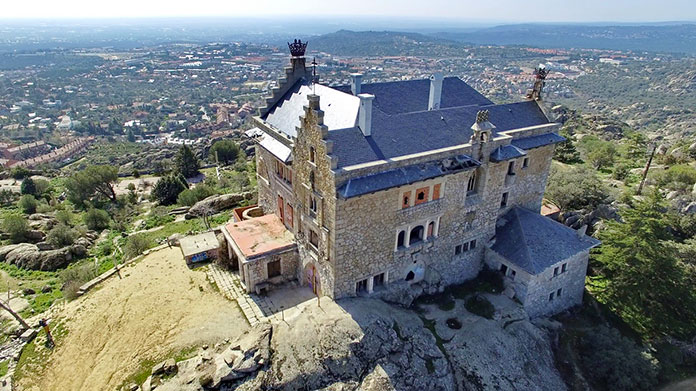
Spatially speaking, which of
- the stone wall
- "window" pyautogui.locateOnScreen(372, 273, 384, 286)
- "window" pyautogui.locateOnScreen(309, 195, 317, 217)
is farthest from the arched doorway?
"window" pyautogui.locateOnScreen(309, 195, 317, 217)

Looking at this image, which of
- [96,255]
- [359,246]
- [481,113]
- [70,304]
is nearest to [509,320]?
[359,246]

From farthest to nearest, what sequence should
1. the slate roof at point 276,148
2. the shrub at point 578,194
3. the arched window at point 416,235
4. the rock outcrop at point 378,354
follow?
the shrub at point 578,194
the slate roof at point 276,148
the arched window at point 416,235
the rock outcrop at point 378,354

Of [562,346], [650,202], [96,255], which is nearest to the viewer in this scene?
[562,346]

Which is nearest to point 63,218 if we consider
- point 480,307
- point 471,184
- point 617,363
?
point 471,184

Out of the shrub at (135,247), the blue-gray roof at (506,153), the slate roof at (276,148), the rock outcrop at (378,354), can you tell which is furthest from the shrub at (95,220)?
the blue-gray roof at (506,153)

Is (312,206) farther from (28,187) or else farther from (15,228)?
(28,187)

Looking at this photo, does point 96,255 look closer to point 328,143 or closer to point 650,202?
point 328,143

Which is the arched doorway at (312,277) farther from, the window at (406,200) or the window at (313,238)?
the window at (406,200)
